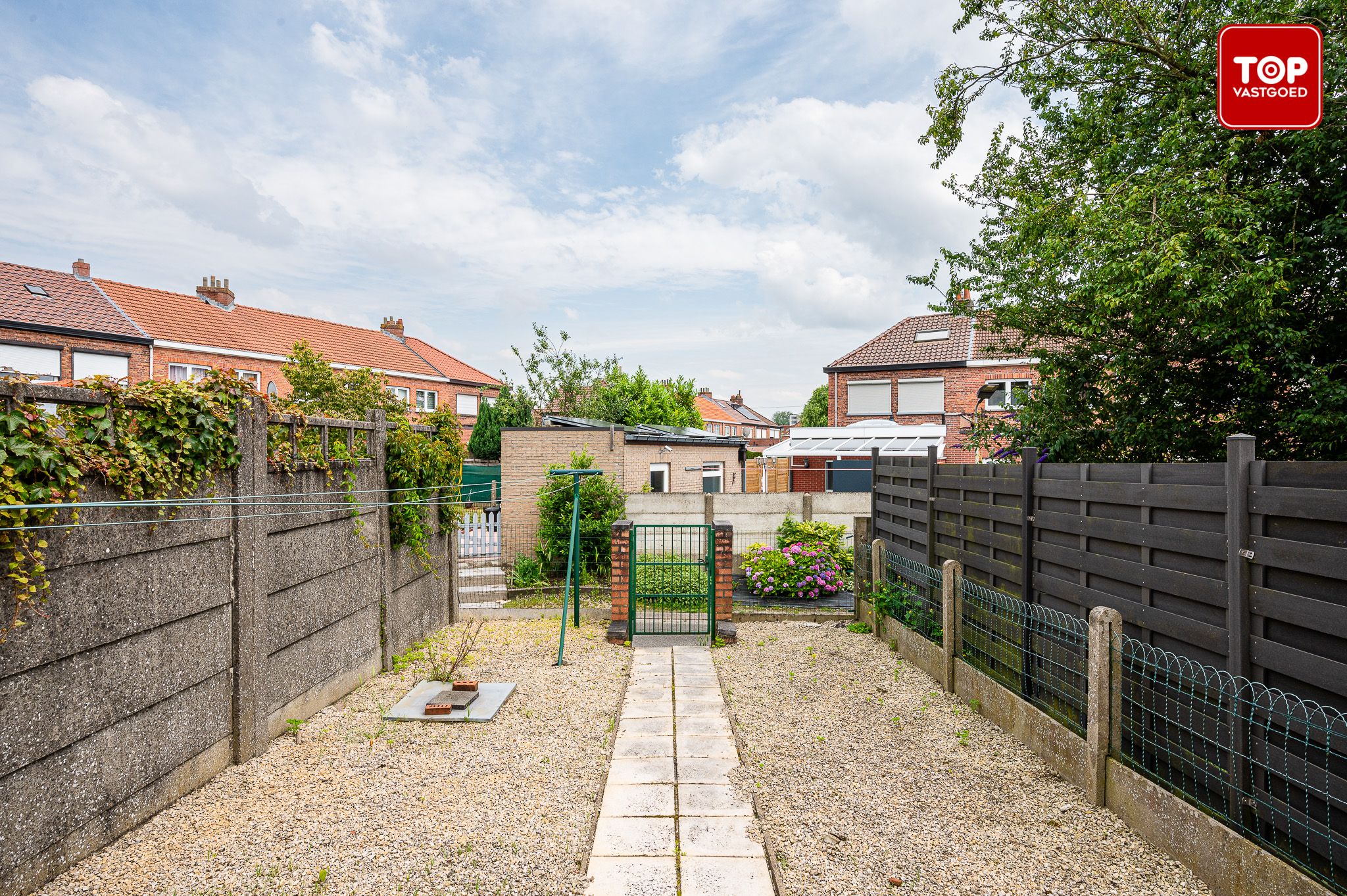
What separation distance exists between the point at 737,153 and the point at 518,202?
501 cm

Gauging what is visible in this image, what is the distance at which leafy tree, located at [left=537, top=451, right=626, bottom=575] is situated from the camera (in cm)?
1224

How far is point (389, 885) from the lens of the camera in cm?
338

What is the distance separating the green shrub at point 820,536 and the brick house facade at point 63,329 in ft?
69.8

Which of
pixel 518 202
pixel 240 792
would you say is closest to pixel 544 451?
pixel 518 202

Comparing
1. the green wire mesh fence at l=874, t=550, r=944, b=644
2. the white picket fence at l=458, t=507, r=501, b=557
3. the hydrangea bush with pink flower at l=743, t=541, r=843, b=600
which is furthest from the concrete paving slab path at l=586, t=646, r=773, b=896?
the white picket fence at l=458, t=507, r=501, b=557

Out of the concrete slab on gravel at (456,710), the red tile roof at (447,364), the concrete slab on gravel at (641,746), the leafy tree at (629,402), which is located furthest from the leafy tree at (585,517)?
the red tile roof at (447,364)

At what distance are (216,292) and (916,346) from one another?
30348 mm

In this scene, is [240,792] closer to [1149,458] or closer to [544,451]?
[1149,458]

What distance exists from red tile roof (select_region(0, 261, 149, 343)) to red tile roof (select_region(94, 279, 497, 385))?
61 centimetres

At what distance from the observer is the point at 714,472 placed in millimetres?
20406

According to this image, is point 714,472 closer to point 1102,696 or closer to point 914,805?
point 914,805

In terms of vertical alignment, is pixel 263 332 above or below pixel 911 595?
above

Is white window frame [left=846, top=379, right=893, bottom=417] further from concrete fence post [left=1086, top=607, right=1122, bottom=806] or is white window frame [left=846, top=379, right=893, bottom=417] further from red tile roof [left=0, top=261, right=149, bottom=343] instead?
red tile roof [left=0, top=261, right=149, bottom=343]

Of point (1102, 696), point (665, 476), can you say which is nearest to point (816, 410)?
point (665, 476)
